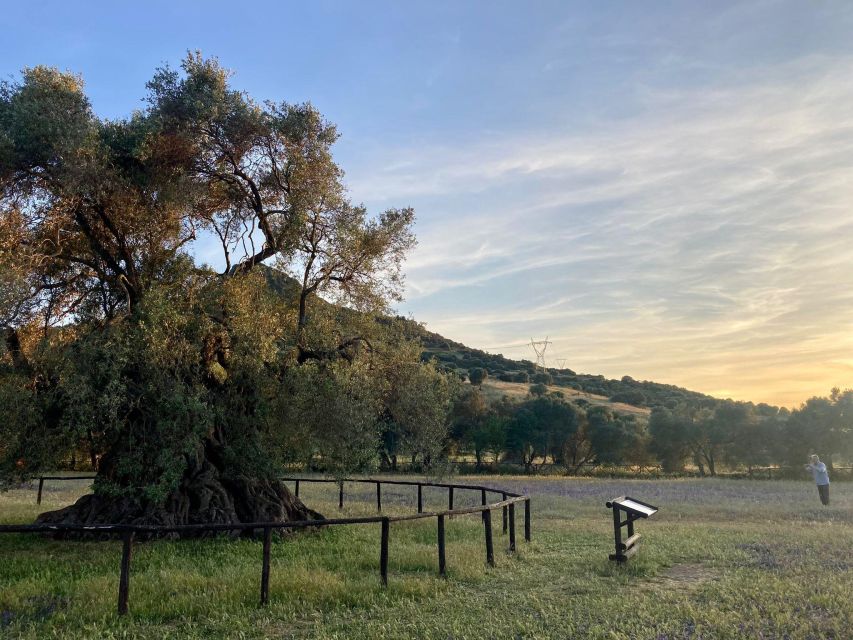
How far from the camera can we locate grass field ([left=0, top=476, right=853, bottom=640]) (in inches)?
325

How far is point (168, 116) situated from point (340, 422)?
30.7ft

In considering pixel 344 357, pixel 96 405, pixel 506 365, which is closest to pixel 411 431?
pixel 344 357

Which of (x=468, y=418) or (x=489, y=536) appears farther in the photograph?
(x=468, y=418)

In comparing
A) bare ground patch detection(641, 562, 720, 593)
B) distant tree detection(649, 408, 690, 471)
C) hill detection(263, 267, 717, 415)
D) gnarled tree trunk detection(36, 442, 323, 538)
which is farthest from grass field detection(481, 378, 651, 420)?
bare ground patch detection(641, 562, 720, 593)

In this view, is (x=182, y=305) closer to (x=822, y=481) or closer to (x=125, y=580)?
(x=125, y=580)

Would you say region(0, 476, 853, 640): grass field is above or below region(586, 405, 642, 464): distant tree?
below

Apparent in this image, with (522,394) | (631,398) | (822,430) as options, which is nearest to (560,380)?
(631,398)

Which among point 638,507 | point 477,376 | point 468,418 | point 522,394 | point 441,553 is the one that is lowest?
point 441,553

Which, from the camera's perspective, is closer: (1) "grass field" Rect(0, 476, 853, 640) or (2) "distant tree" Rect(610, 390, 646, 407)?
(1) "grass field" Rect(0, 476, 853, 640)

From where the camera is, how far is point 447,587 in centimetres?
1059

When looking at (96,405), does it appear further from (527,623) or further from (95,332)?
(527,623)

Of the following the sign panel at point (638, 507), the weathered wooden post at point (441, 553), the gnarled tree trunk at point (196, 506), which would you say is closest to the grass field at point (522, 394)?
the gnarled tree trunk at point (196, 506)

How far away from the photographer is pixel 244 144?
18.0m

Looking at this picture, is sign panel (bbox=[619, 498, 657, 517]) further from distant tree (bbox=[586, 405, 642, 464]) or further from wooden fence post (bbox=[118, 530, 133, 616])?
distant tree (bbox=[586, 405, 642, 464])
